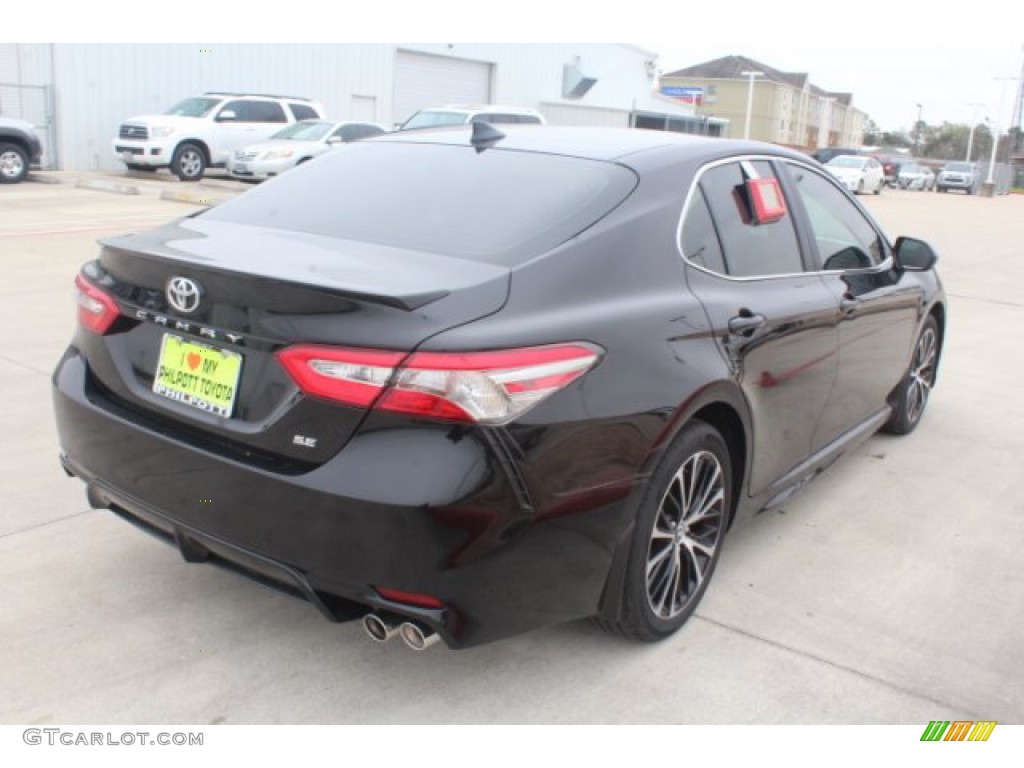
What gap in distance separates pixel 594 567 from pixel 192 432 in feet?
3.80

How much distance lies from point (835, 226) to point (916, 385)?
5.20 ft

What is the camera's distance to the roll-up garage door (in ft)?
102

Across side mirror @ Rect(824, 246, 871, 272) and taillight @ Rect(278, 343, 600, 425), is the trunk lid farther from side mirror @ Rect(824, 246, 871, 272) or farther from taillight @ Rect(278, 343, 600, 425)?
side mirror @ Rect(824, 246, 871, 272)

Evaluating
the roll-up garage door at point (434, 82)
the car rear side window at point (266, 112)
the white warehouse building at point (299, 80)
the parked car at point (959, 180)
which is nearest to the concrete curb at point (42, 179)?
the white warehouse building at point (299, 80)

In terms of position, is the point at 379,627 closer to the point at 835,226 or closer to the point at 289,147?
the point at 835,226

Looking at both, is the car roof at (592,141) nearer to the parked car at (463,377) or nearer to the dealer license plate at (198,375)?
the parked car at (463,377)

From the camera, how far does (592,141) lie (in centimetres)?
355

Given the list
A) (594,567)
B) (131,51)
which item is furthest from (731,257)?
(131,51)

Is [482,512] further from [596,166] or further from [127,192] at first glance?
[127,192]

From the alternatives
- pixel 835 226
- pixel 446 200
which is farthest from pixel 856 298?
pixel 446 200

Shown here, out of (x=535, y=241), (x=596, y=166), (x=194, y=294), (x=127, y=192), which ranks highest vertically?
(x=596, y=166)

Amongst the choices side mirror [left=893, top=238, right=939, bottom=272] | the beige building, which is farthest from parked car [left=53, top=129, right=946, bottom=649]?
the beige building

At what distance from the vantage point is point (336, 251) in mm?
2877

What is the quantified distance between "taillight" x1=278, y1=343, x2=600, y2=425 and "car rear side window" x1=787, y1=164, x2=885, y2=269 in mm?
2057
